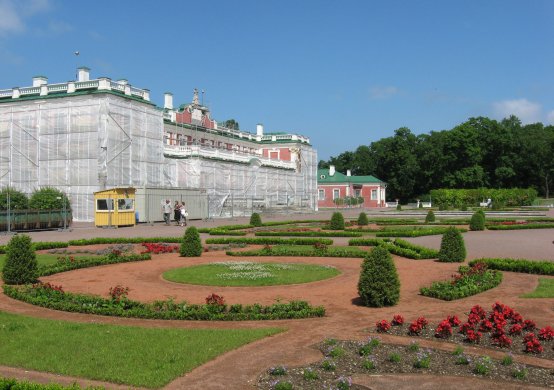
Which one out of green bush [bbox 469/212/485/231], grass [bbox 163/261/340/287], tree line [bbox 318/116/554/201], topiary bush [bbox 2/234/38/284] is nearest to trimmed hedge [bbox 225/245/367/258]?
grass [bbox 163/261/340/287]

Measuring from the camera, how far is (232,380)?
674 cm

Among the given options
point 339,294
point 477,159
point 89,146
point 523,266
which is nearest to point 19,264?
point 339,294

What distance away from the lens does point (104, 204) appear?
117 ft

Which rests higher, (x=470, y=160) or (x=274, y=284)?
(x=470, y=160)

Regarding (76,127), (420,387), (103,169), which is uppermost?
(76,127)

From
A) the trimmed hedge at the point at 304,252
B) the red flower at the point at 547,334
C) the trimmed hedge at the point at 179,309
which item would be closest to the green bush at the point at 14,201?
the trimmed hedge at the point at 304,252

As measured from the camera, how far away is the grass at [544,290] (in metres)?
11.9

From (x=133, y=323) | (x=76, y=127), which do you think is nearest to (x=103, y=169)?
(x=76, y=127)

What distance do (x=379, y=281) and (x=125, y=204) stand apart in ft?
92.5

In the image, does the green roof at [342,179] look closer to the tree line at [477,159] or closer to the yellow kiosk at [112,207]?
the tree line at [477,159]

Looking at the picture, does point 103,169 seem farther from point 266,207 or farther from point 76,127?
point 266,207

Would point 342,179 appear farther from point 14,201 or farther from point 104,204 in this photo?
point 14,201

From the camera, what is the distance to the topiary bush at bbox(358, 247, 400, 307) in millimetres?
10953

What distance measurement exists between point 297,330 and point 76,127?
122 ft
